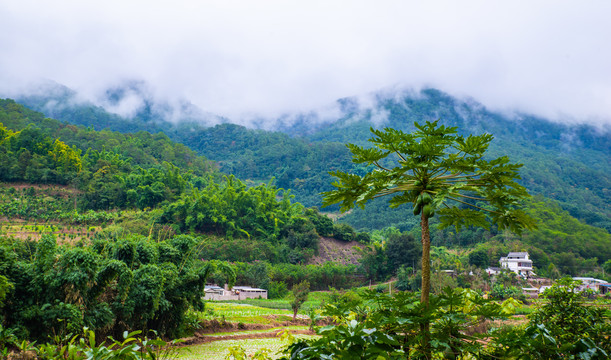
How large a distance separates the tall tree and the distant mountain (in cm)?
4508

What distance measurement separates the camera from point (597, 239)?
4891 cm

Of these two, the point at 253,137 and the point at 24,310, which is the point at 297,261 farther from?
the point at 253,137

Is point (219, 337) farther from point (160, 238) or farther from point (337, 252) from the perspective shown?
point (337, 252)

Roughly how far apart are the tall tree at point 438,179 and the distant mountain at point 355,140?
45.1 metres

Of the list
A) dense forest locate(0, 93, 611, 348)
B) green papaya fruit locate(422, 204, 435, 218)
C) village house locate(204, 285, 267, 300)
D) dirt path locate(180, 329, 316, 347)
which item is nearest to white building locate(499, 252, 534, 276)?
dense forest locate(0, 93, 611, 348)

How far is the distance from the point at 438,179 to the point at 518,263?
43.0m

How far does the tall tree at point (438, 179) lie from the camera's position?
2385 mm

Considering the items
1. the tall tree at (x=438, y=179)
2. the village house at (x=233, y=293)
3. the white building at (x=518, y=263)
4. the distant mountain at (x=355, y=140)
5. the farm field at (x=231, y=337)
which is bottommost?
the village house at (x=233, y=293)

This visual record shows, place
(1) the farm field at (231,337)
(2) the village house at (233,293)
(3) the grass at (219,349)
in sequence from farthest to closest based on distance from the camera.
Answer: (2) the village house at (233,293) < (1) the farm field at (231,337) < (3) the grass at (219,349)

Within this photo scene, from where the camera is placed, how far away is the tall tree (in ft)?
7.82

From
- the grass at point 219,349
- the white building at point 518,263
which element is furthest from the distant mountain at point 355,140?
the grass at point 219,349

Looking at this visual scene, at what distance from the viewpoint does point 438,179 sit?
8.45 feet

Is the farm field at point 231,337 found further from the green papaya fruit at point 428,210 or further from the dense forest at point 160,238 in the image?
the green papaya fruit at point 428,210

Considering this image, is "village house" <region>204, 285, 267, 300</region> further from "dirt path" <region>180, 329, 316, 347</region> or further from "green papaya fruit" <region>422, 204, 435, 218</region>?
"green papaya fruit" <region>422, 204, 435, 218</region>
